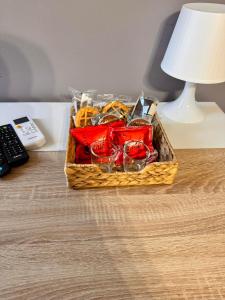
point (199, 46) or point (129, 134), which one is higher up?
point (199, 46)

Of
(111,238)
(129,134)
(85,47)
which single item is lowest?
(111,238)

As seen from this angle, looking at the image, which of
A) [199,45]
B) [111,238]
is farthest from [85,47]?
[111,238]

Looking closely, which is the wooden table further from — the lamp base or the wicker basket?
the lamp base

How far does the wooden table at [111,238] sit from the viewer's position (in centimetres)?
40

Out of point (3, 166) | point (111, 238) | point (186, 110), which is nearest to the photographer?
point (111, 238)

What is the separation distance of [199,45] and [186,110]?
208 mm

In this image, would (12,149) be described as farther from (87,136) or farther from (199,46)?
(199,46)

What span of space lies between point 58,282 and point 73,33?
69 centimetres

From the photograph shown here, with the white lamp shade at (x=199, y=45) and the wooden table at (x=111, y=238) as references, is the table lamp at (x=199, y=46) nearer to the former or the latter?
the white lamp shade at (x=199, y=45)

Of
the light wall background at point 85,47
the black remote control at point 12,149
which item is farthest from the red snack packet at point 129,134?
the light wall background at point 85,47

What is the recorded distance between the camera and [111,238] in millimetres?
470

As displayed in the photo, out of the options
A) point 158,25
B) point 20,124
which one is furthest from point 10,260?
point 158,25

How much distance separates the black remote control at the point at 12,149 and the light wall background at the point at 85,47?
0.29 meters

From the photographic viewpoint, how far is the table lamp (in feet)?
2.11
